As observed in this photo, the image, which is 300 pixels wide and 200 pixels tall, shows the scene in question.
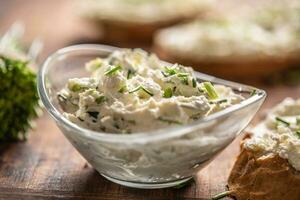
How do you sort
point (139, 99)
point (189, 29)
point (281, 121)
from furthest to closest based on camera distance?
point (189, 29) < point (281, 121) < point (139, 99)

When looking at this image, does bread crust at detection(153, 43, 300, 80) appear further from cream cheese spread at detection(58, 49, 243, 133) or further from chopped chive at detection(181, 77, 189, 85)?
chopped chive at detection(181, 77, 189, 85)

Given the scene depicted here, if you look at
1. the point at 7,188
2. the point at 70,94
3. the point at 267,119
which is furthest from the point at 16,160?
the point at 267,119

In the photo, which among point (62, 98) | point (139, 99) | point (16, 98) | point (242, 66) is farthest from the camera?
point (242, 66)

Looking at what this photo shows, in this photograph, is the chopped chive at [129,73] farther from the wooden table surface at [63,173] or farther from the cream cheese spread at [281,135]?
the cream cheese spread at [281,135]

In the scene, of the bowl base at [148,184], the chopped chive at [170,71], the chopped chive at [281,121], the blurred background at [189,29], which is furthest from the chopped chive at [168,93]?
the blurred background at [189,29]

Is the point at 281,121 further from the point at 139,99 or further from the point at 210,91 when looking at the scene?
the point at 139,99

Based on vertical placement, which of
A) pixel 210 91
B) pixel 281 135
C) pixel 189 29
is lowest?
pixel 189 29

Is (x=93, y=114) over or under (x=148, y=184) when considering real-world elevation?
over

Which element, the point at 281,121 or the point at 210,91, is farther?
the point at 281,121

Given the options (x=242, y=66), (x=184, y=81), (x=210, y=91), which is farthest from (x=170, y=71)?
(x=242, y=66)
